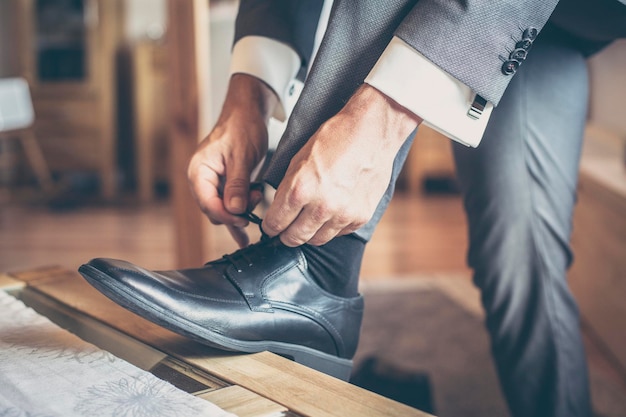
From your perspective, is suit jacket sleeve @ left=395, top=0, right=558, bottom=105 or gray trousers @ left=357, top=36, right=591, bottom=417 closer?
suit jacket sleeve @ left=395, top=0, right=558, bottom=105

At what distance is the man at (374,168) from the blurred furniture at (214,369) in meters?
0.03

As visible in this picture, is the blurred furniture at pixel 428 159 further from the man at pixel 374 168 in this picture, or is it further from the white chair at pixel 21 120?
the man at pixel 374 168

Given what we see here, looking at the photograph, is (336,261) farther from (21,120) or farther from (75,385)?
(21,120)

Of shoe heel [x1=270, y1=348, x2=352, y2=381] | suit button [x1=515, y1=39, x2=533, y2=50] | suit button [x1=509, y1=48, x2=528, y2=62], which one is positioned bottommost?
shoe heel [x1=270, y1=348, x2=352, y2=381]

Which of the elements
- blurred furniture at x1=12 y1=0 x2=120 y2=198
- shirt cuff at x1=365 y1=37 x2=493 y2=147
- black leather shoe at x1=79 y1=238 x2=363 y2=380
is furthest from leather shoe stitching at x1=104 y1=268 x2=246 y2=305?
blurred furniture at x1=12 y1=0 x2=120 y2=198

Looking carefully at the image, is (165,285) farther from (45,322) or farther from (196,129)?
(196,129)

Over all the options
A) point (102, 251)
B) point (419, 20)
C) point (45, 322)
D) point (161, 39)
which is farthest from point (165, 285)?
point (161, 39)

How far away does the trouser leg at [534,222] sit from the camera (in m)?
0.83

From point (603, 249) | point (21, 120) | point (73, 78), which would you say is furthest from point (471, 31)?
point (73, 78)

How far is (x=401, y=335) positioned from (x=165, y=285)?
3.39ft

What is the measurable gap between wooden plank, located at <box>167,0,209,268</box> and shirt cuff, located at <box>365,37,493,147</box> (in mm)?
977

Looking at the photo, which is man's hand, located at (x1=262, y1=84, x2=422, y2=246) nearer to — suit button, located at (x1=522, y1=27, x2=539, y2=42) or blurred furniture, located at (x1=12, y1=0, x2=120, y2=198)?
suit button, located at (x1=522, y1=27, x2=539, y2=42)

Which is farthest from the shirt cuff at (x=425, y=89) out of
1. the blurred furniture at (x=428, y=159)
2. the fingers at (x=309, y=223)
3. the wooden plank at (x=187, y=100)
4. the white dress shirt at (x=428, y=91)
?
the blurred furniture at (x=428, y=159)

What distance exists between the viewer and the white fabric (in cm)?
44
